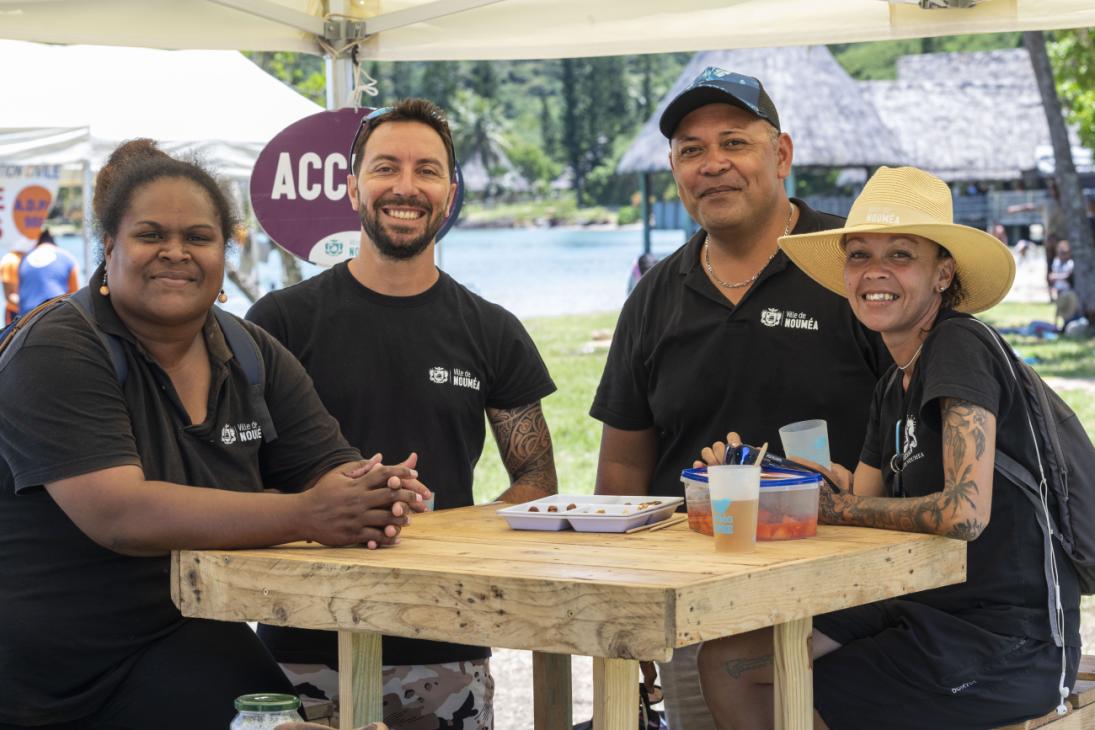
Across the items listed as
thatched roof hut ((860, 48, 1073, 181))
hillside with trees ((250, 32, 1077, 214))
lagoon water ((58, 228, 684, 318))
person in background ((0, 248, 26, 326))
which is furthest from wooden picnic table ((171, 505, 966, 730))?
hillside with trees ((250, 32, 1077, 214))

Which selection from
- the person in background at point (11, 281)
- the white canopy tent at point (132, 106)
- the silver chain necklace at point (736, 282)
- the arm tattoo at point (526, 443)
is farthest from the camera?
the person in background at point (11, 281)

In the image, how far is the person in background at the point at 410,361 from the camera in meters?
3.64

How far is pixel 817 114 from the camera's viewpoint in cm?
2738

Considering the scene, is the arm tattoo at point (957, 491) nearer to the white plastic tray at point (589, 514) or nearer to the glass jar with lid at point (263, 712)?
the white plastic tray at point (589, 514)

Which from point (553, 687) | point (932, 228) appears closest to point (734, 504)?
point (932, 228)

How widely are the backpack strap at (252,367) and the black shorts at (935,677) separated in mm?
1339

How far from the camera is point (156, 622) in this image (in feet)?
9.68

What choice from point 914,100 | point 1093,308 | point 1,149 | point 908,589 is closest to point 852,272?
point 908,589

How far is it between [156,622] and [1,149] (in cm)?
659

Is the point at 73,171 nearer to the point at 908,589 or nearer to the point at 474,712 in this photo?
the point at 474,712

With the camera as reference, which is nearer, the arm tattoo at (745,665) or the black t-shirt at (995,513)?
the black t-shirt at (995,513)

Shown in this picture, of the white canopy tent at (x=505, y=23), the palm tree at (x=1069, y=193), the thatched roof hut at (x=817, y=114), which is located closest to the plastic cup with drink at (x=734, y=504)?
the white canopy tent at (x=505, y=23)

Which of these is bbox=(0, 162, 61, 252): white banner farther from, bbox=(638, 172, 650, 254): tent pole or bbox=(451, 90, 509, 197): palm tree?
bbox=(451, 90, 509, 197): palm tree

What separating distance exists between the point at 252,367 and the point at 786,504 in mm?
1234
